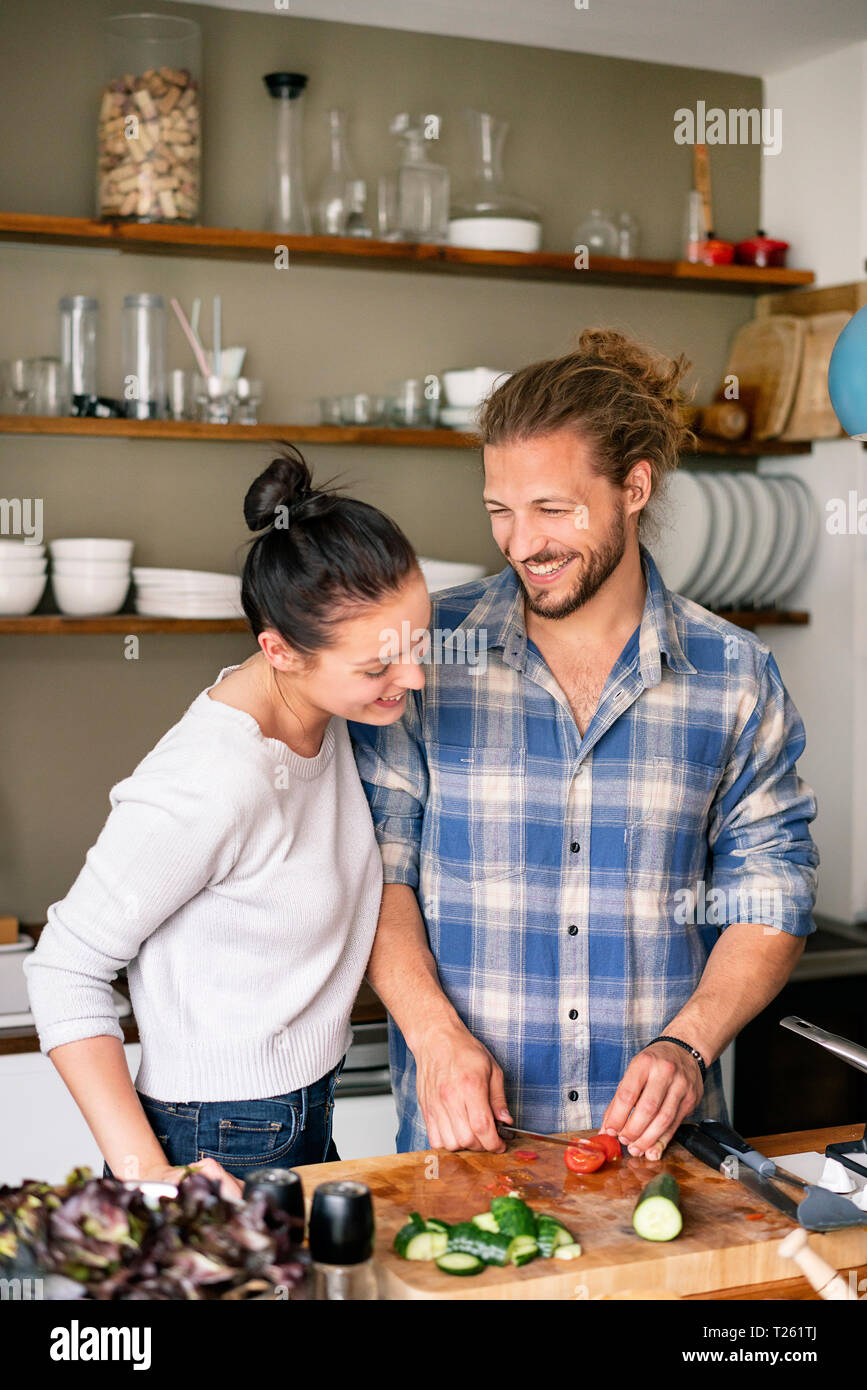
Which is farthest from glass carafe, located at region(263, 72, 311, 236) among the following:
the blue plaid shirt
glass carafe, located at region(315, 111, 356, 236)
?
the blue plaid shirt

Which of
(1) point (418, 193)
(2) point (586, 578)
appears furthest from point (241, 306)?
(2) point (586, 578)

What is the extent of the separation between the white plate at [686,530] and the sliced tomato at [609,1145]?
1897mm

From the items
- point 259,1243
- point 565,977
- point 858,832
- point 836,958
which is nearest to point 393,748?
point 565,977

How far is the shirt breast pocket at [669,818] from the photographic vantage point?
1.75 meters

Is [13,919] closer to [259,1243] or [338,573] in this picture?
[338,573]

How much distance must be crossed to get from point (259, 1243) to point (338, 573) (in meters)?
0.67

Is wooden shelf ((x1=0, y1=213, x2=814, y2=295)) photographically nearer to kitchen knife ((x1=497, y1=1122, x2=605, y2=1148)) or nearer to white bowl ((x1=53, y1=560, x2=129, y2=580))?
white bowl ((x1=53, y1=560, x2=129, y2=580))

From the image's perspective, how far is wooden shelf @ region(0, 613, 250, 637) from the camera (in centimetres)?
274

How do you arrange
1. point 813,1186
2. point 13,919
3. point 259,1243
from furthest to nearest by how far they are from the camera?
point 13,919
point 813,1186
point 259,1243

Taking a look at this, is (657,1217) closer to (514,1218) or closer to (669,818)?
(514,1218)

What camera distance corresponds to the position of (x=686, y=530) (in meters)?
3.25

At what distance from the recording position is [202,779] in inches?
55.5

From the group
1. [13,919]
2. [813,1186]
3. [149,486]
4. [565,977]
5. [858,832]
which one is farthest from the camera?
[858,832]

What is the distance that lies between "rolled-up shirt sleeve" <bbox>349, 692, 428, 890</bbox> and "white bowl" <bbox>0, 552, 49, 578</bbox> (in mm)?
1186
